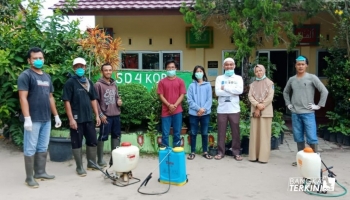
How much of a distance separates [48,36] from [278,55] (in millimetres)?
6805

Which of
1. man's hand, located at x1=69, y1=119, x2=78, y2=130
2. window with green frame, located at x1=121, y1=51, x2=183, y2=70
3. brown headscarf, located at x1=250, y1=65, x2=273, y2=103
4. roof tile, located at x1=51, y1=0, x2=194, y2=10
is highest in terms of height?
roof tile, located at x1=51, y1=0, x2=194, y2=10

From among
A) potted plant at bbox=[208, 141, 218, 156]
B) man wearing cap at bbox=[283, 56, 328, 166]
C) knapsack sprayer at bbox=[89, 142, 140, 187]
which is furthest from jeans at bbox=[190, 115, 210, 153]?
knapsack sprayer at bbox=[89, 142, 140, 187]

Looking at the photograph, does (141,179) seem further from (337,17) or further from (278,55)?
(278,55)

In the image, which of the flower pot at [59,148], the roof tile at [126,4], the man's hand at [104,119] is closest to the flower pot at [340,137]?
the roof tile at [126,4]

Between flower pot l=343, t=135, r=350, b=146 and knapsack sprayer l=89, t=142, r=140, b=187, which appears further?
flower pot l=343, t=135, r=350, b=146

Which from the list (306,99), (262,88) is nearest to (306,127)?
(306,99)

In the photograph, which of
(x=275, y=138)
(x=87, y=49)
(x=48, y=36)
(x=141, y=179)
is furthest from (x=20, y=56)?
(x=275, y=138)

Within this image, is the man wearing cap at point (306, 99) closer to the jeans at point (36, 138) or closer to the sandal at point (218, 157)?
the sandal at point (218, 157)

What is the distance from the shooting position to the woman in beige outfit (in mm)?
6461

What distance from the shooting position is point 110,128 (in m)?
6.21

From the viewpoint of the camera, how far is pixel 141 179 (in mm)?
5566

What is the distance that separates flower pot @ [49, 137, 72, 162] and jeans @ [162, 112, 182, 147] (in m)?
1.72

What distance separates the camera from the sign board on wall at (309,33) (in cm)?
1050

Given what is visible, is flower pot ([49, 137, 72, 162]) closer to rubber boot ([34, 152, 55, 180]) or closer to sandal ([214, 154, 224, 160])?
rubber boot ([34, 152, 55, 180])
